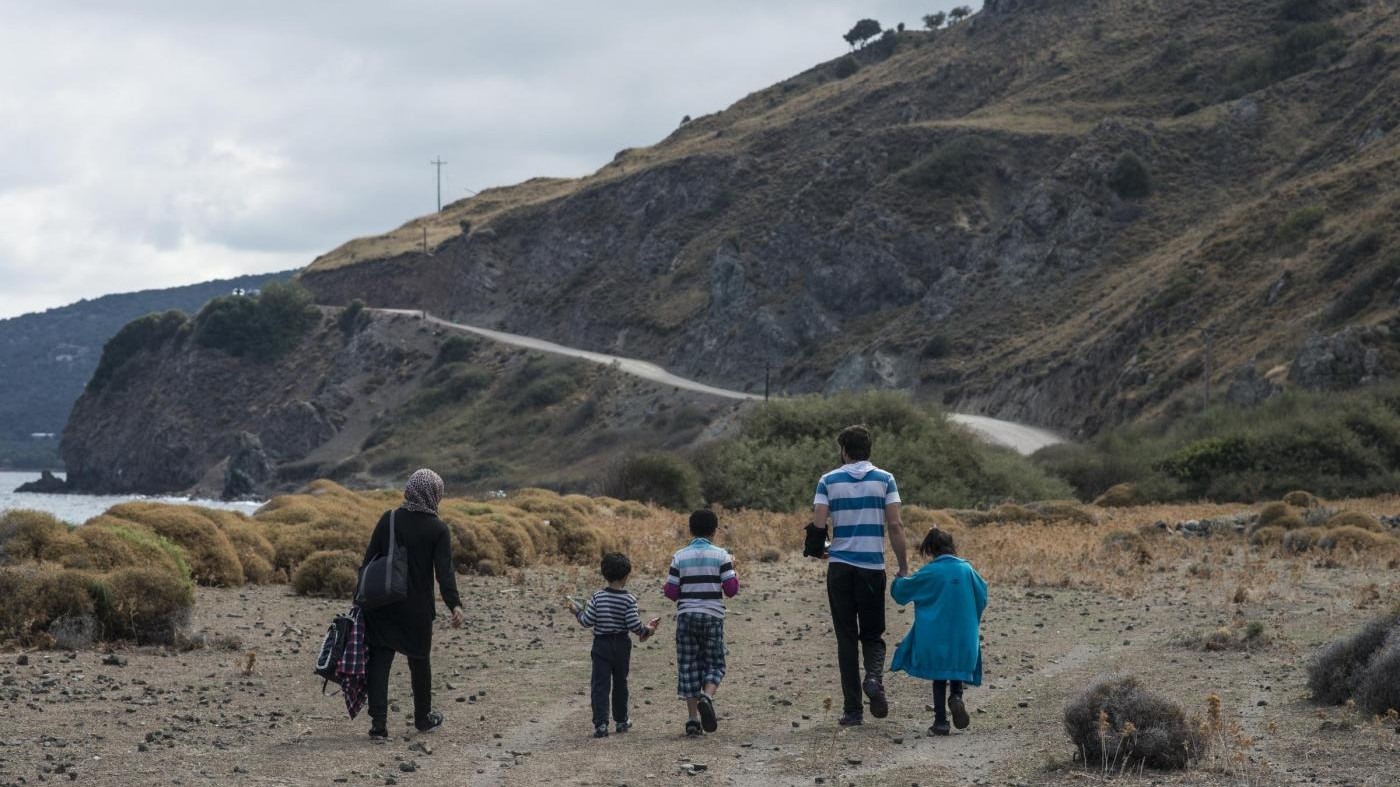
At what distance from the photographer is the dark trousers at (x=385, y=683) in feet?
37.0

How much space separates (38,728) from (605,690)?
396 centimetres

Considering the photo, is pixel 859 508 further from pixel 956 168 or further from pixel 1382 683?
pixel 956 168

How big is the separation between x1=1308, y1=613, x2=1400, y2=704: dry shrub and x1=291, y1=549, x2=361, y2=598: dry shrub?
13169 millimetres

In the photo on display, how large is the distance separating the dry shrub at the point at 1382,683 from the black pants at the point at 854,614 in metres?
3.36

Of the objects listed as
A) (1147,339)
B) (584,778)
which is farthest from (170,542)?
(1147,339)

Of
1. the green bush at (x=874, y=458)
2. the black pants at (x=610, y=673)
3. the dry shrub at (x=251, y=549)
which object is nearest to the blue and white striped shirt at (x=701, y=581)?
the black pants at (x=610, y=673)

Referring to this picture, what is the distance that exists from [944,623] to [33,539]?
467 inches

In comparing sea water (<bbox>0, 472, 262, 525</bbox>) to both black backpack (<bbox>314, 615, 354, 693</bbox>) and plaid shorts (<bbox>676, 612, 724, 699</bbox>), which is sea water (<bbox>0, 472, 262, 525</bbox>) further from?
plaid shorts (<bbox>676, 612, 724, 699</bbox>)

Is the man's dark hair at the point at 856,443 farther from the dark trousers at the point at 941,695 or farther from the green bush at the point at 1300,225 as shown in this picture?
the green bush at the point at 1300,225

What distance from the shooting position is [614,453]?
3647 inches

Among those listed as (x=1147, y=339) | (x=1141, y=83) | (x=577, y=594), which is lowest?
(x=577, y=594)

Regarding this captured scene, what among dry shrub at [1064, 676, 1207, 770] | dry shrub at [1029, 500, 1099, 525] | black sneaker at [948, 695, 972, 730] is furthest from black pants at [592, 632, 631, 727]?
dry shrub at [1029, 500, 1099, 525]

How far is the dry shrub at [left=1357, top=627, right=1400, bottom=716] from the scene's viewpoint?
10.6 meters

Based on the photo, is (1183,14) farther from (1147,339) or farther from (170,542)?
(170,542)
